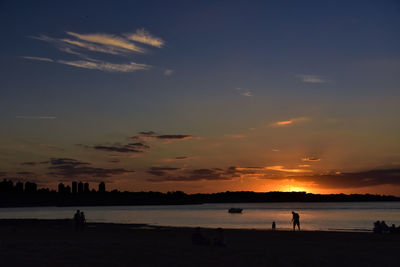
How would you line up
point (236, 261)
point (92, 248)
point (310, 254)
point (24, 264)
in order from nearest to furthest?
point (24, 264), point (236, 261), point (310, 254), point (92, 248)

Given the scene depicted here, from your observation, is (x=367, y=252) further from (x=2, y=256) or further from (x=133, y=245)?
(x=2, y=256)

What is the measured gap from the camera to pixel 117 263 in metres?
22.7

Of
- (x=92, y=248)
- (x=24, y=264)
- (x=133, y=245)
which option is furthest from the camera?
(x=133, y=245)

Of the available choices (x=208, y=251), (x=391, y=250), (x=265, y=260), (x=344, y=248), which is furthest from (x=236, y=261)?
(x=391, y=250)

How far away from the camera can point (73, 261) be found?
22.9m

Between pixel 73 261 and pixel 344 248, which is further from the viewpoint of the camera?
pixel 344 248

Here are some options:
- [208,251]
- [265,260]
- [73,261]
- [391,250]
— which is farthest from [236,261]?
[391,250]

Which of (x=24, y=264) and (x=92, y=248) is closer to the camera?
(x=24, y=264)

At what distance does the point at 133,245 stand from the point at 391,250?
17303 mm

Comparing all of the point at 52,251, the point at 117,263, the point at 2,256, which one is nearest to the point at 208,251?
the point at 117,263

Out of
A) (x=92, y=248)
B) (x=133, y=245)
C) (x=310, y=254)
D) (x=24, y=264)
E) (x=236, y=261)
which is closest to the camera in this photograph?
(x=24, y=264)

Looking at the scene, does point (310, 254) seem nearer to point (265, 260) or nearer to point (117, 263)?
point (265, 260)

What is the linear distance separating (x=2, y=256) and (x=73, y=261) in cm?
459

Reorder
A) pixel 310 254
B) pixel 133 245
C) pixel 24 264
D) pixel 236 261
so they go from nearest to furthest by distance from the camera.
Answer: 1. pixel 24 264
2. pixel 236 261
3. pixel 310 254
4. pixel 133 245
